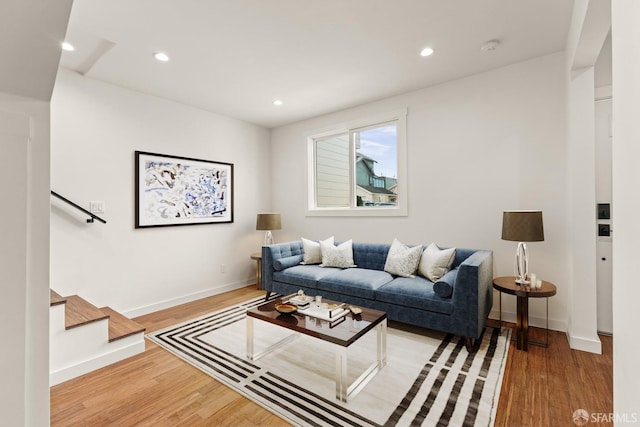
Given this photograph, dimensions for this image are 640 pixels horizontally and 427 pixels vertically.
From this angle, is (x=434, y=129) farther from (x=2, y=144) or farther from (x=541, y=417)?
(x=2, y=144)

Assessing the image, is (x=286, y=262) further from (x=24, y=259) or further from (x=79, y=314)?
(x=24, y=259)

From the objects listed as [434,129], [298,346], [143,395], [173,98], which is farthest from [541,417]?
[173,98]

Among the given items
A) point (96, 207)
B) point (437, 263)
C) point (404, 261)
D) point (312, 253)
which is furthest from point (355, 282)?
point (96, 207)

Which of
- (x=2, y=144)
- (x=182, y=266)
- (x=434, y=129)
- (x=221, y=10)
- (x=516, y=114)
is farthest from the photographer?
(x=182, y=266)

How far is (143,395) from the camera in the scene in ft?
6.54

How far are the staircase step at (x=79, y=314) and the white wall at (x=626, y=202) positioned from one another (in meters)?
3.12

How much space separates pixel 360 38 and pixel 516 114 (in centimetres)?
183

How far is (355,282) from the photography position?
10.3 ft

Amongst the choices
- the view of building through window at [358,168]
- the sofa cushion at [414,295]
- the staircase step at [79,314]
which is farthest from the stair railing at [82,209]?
the sofa cushion at [414,295]

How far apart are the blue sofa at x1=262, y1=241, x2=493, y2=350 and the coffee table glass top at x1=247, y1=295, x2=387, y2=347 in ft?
1.80

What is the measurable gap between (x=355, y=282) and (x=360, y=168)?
1.85 m

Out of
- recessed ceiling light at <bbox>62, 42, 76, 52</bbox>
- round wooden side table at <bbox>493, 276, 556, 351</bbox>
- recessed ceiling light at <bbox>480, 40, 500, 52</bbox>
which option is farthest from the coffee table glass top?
recessed ceiling light at <bbox>62, 42, 76, 52</bbox>

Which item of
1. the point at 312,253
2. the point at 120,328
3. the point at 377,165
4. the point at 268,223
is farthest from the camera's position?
the point at 268,223

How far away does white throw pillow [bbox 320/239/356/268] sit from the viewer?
3738 mm
